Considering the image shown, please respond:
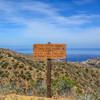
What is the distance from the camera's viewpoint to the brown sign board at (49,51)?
294 inches

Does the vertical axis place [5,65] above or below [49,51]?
below

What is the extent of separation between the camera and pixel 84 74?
3806 centimetres

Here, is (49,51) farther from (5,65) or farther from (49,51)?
(5,65)

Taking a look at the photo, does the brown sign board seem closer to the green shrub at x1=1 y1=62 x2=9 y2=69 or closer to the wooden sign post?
the wooden sign post

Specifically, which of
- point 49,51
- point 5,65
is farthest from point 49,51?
point 5,65

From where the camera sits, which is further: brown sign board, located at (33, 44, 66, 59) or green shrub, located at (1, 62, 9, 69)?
green shrub, located at (1, 62, 9, 69)

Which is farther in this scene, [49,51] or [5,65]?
[5,65]

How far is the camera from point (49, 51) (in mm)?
7496

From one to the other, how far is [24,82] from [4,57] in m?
8.11

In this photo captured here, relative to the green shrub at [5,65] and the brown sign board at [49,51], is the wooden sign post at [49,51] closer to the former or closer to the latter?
the brown sign board at [49,51]

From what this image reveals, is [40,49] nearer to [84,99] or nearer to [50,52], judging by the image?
[50,52]

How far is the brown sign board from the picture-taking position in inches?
294

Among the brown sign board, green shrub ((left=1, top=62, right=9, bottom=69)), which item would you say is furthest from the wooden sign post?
green shrub ((left=1, top=62, right=9, bottom=69))

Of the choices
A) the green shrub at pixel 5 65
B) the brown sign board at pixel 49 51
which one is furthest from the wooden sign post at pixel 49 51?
the green shrub at pixel 5 65
